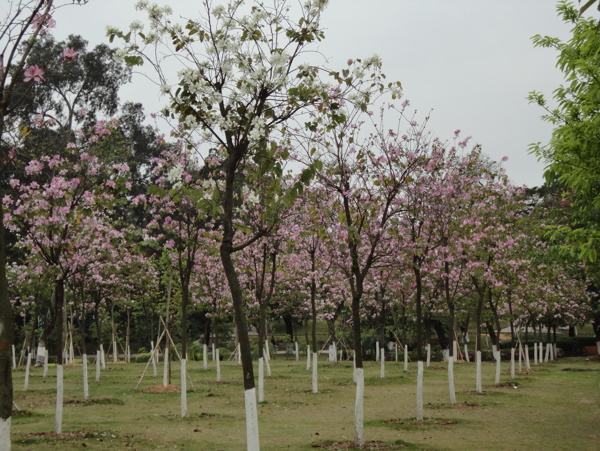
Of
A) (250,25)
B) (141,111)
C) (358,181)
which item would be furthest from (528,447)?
(141,111)

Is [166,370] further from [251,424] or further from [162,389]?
[251,424]

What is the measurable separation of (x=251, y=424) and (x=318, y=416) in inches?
368

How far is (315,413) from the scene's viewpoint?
703 inches

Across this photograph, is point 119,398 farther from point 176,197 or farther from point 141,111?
point 141,111

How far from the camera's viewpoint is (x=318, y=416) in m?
17.2

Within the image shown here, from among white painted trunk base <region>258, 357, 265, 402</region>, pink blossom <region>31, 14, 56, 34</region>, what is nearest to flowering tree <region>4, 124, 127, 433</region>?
pink blossom <region>31, 14, 56, 34</region>

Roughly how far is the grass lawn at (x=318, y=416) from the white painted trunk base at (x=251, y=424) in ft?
14.1

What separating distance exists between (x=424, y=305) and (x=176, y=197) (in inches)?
1231

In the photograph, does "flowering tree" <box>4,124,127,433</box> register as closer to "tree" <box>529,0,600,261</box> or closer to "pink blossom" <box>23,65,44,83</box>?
"pink blossom" <box>23,65,44,83</box>

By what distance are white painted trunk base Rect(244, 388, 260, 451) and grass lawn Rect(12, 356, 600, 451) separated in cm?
430

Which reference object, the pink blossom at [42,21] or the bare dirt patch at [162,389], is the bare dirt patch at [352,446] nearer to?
the pink blossom at [42,21]

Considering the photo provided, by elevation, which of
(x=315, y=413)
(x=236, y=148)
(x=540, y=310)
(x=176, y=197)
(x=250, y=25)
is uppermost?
(x=250, y=25)

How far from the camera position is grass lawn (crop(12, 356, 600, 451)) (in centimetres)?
1301

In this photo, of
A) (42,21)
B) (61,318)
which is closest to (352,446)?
(61,318)
